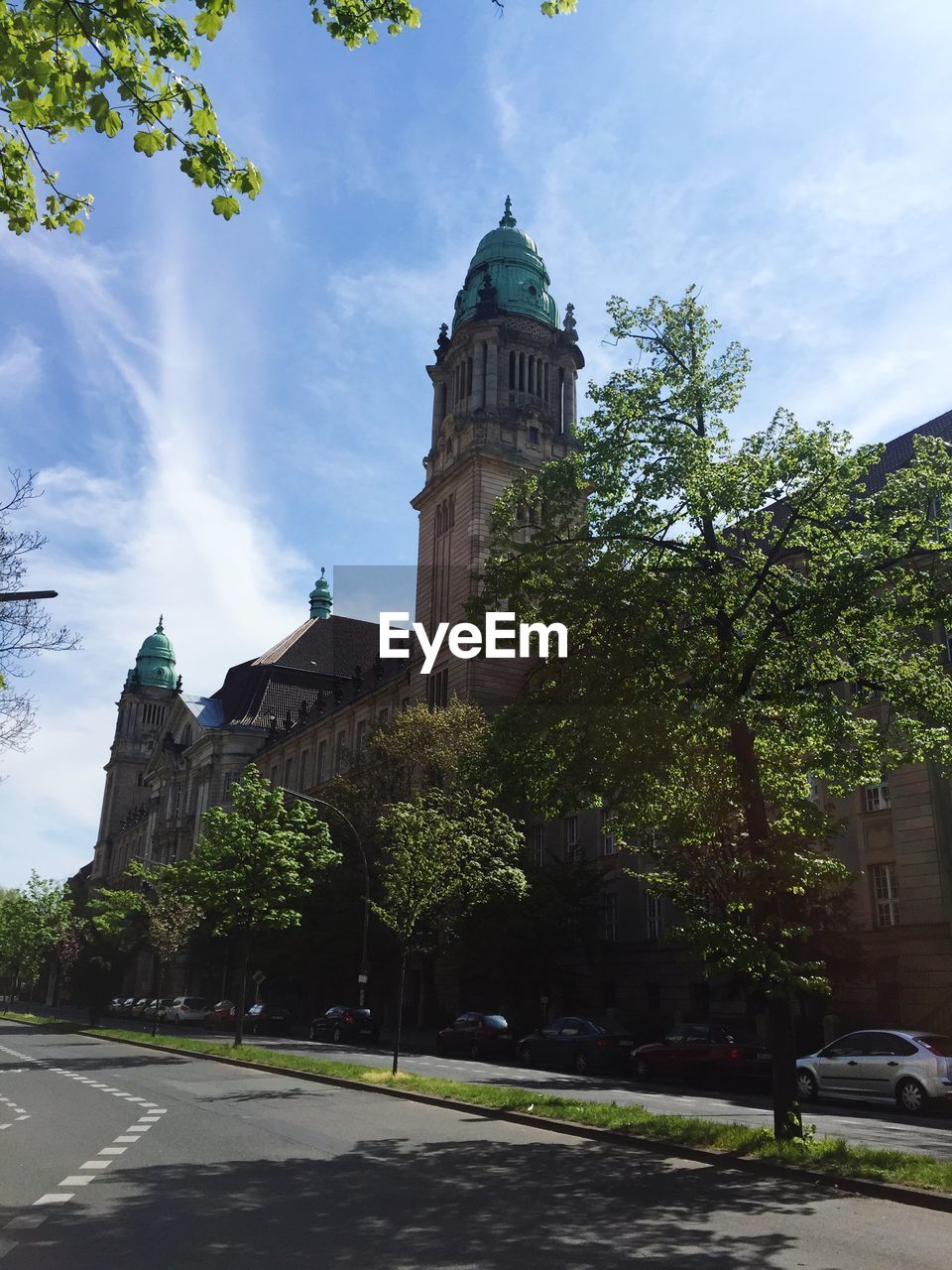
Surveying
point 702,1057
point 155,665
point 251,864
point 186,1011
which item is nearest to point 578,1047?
point 702,1057

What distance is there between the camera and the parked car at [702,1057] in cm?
2428

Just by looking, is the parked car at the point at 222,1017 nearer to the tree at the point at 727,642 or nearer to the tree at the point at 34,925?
the tree at the point at 34,925

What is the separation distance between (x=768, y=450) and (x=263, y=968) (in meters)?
47.1

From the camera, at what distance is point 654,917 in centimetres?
4275

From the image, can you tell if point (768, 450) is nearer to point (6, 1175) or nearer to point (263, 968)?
point (6, 1175)

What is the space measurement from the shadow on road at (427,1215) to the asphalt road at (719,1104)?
4.54m

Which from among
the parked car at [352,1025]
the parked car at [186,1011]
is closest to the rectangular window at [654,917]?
the parked car at [352,1025]

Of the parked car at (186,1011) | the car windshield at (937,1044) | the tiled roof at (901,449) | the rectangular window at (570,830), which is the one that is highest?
the tiled roof at (901,449)

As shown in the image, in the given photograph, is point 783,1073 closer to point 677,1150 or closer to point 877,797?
point 677,1150

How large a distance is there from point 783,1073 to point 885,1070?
902 centimetres

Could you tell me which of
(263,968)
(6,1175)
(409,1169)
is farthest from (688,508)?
(263,968)

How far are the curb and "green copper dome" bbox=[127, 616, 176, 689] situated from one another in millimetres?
114518

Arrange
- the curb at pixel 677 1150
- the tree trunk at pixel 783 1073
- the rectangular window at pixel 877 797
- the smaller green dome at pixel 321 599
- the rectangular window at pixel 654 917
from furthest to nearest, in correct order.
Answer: the smaller green dome at pixel 321 599
the rectangular window at pixel 654 917
the rectangular window at pixel 877 797
the tree trunk at pixel 783 1073
the curb at pixel 677 1150

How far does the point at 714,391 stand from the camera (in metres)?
15.6
